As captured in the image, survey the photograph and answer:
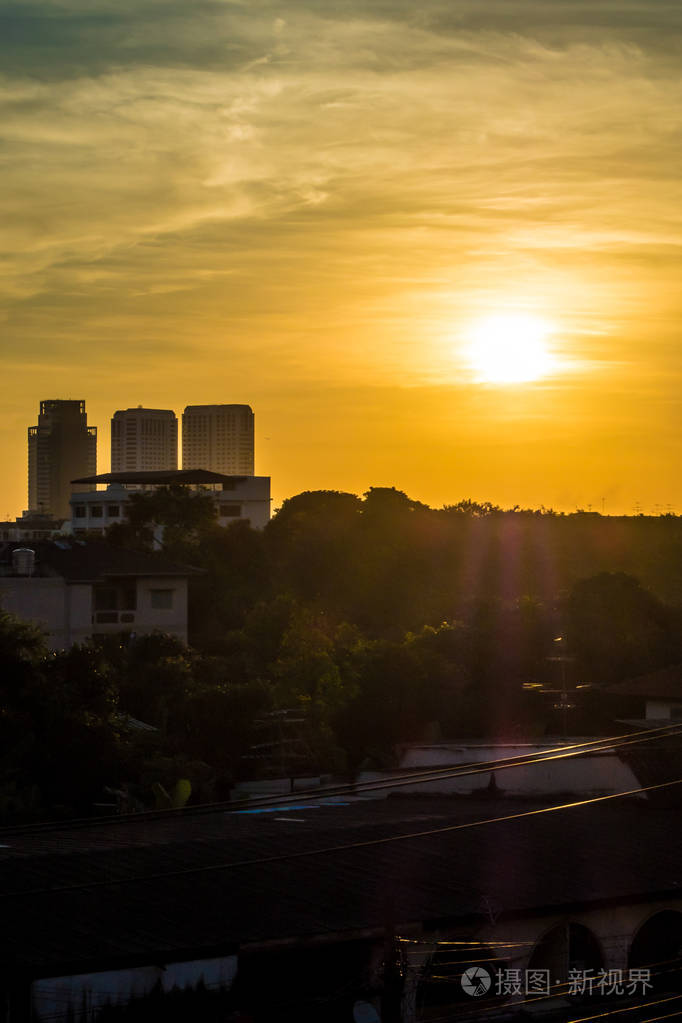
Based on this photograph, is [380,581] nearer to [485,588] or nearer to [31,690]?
[485,588]

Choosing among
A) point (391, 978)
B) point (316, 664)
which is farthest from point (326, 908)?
point (316, 664)

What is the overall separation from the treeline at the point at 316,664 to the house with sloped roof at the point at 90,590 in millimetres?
2823

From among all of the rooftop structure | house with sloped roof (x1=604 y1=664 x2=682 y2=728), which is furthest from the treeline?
the rooftop structure

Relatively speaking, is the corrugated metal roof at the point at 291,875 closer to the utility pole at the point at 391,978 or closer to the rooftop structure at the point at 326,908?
the rooftop structure at the point at 326,908

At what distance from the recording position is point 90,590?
54750 millimetres

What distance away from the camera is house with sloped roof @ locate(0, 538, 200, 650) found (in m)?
53.1

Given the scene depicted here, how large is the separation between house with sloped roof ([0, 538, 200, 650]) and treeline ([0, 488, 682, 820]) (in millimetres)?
2823

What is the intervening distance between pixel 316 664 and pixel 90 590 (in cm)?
1697

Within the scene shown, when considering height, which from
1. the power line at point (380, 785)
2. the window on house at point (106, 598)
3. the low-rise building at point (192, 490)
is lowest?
the power line at point (380, 785)

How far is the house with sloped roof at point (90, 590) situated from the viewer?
53.1 m

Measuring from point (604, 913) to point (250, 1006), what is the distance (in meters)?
5.41

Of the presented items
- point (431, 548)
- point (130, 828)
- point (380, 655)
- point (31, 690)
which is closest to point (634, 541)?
point (431, 548)

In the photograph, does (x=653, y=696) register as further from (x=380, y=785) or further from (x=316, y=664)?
(x=380, y=785)

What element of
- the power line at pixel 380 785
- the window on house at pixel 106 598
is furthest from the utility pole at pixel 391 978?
the window on house at pixel 106 598
